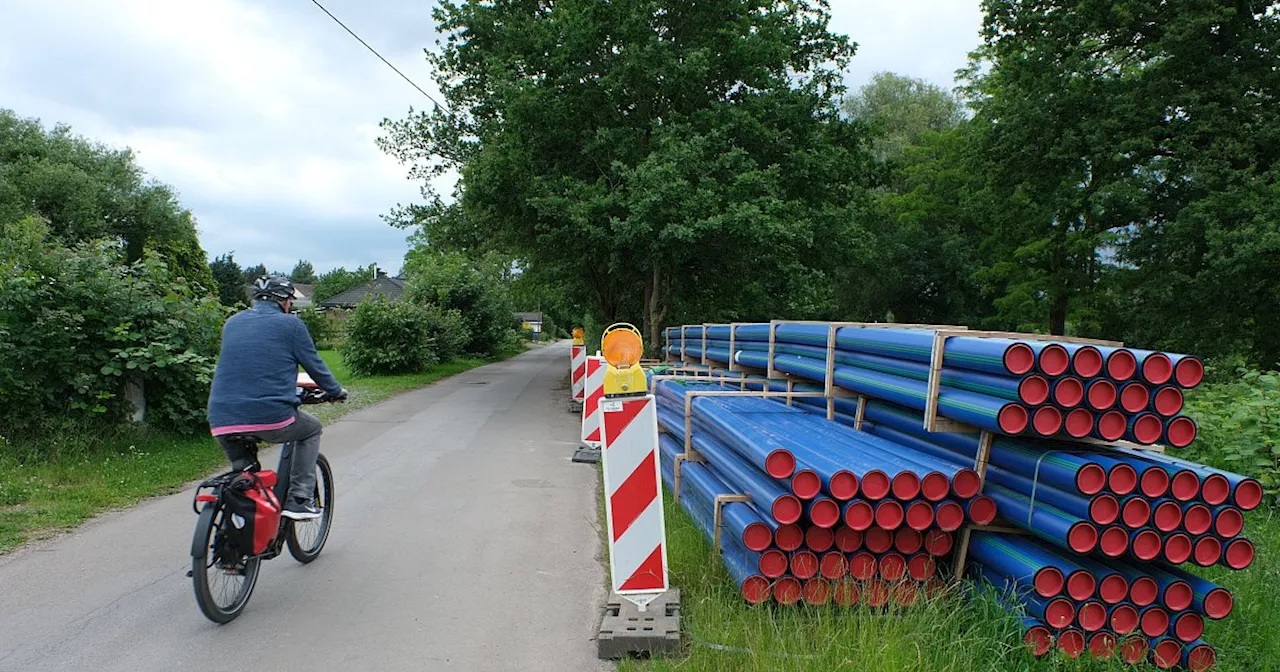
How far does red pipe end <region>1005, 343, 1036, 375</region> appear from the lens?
12.5ft

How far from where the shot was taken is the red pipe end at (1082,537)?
367 centimetres

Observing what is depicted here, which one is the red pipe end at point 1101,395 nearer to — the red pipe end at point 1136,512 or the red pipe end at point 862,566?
the red pipe end at point 1136,512

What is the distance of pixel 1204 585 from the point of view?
12.6 feet

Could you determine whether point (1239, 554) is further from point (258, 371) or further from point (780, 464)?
point (258, 371)

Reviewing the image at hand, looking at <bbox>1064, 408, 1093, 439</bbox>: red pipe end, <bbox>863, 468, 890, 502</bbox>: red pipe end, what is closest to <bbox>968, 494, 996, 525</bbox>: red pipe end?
<bbox>863, 468, 890, 502</bbox>: red pipe end

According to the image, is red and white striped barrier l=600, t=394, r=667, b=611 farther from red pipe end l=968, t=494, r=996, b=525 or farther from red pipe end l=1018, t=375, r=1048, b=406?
red pipe end l=1018, t=375, r=1048, b=406

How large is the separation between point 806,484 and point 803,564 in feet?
1.54

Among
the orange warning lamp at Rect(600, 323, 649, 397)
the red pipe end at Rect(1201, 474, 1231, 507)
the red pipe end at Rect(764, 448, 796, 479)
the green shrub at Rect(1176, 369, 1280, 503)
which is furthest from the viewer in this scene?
the green shrub at Rect(1176, 369, 1280, 503)

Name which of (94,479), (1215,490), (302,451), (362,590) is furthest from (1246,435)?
(94,479)

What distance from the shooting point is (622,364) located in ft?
16.0

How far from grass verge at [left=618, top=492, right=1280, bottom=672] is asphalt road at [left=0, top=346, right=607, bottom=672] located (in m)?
0.68

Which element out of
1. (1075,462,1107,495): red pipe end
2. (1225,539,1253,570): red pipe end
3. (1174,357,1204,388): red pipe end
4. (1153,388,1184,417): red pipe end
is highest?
(1174,357,1204,388): red pipe end

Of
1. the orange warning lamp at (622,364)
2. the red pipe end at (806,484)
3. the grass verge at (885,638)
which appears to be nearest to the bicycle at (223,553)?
the orange warning lamp at (622,364)

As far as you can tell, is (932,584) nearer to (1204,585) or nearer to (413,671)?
(1204,585)
